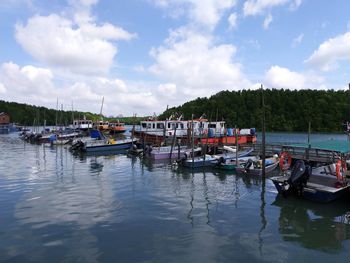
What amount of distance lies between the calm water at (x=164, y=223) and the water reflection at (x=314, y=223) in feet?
0.14

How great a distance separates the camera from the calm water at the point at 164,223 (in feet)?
39.4

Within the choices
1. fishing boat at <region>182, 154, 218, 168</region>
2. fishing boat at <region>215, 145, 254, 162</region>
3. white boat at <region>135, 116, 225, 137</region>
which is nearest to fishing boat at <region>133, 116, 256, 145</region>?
white boat at <region>135, 116, 225, 137</region>

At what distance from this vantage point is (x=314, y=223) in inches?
617

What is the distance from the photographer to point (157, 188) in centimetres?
2356

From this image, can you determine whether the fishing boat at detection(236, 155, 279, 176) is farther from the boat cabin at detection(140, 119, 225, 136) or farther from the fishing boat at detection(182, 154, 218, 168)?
the boat cabin at detection(140, 119, 225, 136)

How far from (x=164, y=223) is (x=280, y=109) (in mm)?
137259

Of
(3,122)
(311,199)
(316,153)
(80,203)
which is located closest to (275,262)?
(311,199)

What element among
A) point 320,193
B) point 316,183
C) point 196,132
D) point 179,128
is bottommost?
point 320,193

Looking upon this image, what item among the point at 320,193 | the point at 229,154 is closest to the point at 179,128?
the point at 229,154

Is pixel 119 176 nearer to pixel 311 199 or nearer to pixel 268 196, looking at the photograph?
pixel 268 196

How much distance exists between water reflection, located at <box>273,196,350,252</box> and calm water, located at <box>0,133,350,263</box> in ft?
0.14

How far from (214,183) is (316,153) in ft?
43.4

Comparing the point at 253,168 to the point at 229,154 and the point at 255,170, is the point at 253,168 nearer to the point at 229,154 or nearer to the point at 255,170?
the point at 255,170

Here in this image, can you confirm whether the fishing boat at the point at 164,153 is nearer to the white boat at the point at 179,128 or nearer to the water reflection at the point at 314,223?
the white boat at the point at 179,128
